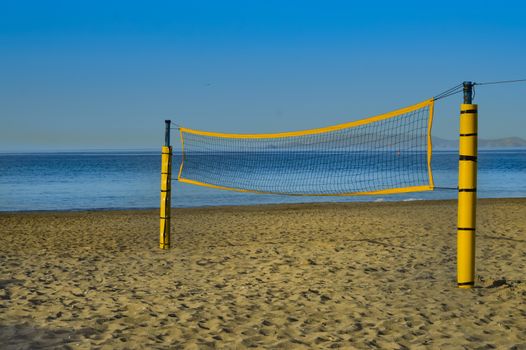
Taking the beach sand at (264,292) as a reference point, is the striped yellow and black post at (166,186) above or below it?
above

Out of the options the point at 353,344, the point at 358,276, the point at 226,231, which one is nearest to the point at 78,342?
the point at 353,344

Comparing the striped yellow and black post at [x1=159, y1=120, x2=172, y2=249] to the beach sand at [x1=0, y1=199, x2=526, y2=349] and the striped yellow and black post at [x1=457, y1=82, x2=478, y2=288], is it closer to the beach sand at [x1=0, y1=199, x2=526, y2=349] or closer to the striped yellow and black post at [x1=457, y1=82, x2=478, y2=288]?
the beach sand at [x1=0, y1=199, x2=526, y2=349]

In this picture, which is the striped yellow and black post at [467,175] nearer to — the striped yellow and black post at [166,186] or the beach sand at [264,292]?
the beach sand at [264,292]

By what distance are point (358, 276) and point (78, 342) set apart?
11.4 feet

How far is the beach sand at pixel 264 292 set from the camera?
4699mm

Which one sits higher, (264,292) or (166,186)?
(166,186)

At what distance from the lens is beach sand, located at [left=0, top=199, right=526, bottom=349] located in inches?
185

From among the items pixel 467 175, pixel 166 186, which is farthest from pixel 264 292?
pixel 166 186

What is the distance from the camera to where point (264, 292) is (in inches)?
245

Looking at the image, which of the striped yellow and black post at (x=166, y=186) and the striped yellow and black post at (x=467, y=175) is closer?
the striped yellow and black post at (x=467, y=175)

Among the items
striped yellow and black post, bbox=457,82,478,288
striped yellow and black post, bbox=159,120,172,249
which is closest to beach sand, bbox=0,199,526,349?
striped yellow and black post, bbox=159,120,172,249

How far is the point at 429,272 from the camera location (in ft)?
23.7

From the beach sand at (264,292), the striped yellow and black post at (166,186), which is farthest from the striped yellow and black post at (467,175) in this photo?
the striped yellow and black post at (166,186)

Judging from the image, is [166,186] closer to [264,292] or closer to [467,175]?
[264,292]
